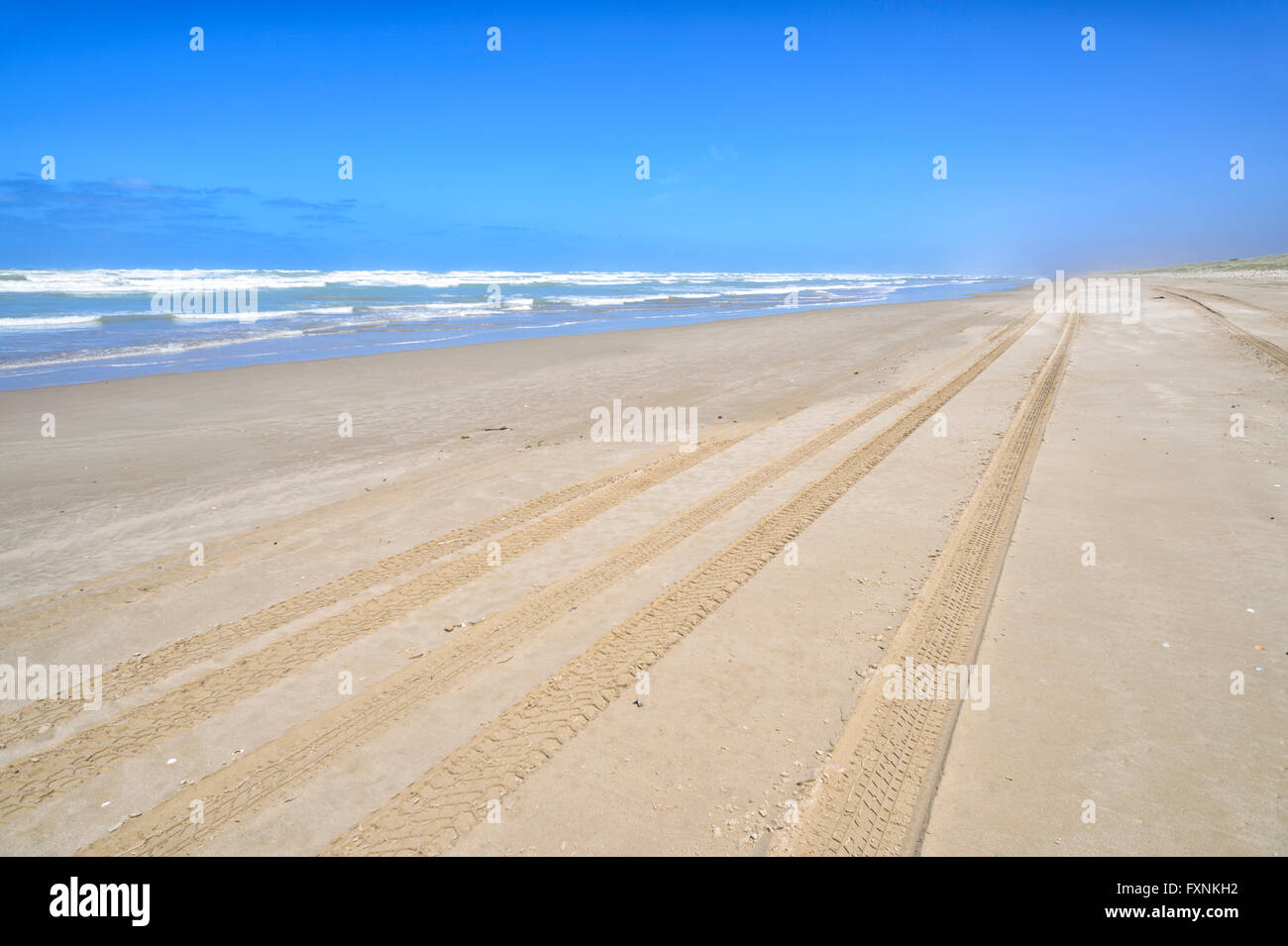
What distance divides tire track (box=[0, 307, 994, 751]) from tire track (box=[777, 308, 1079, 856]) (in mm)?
2816

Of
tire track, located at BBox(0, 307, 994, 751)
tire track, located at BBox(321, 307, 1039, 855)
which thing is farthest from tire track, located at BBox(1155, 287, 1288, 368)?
tire track, located at BBox(321, 307, 1039, 855)

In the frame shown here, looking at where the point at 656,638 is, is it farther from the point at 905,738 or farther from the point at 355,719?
the point at 355,719

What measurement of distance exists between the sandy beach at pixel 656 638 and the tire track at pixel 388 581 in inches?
1.3

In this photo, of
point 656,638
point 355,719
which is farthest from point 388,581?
point 656,638

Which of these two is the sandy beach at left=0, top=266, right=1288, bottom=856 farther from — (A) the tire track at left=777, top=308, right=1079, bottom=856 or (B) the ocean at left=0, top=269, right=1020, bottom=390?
(B) the ocean at left=0, top=269, right=1020, bottom=390

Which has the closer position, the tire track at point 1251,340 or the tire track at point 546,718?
the tire track at point 546,718

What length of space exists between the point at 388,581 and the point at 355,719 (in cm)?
165

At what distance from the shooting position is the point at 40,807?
2.99m

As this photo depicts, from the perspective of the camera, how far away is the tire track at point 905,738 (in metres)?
2.73

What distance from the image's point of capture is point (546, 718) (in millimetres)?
3467

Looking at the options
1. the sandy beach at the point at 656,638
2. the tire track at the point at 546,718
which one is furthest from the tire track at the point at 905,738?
the tire track at the point at 546,718

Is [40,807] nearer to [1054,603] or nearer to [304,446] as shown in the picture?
[1054,603]

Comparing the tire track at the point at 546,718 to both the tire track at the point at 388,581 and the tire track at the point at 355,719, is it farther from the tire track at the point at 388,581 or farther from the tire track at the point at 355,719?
the tire track at the point at 388,581
